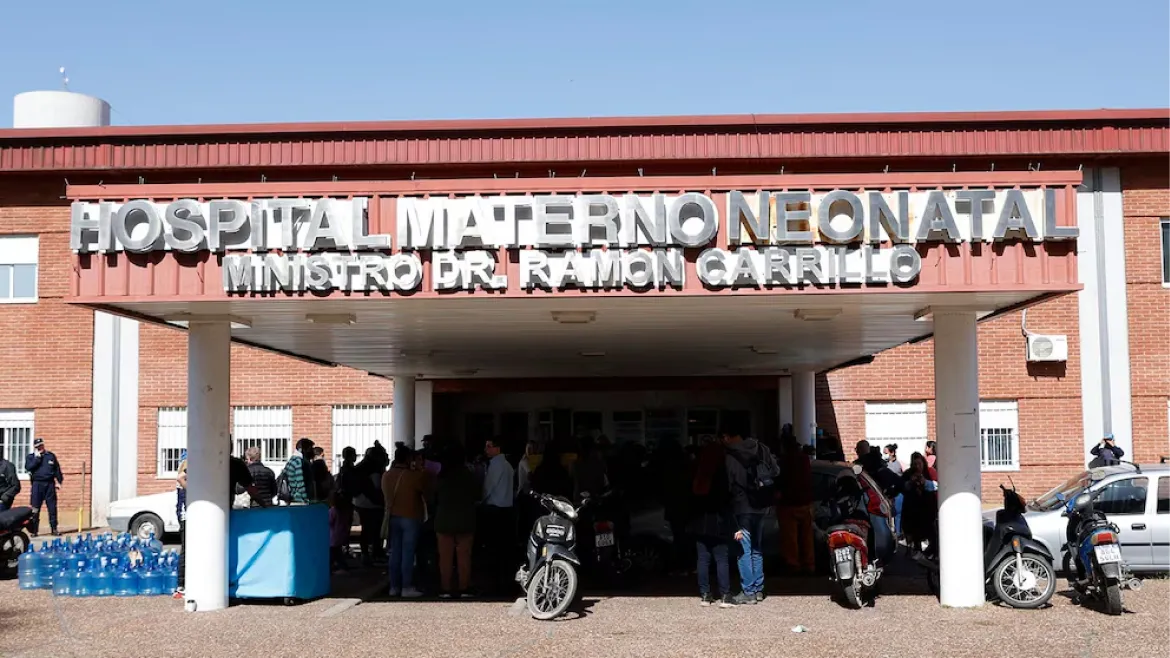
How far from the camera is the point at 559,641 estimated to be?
10547 millimetres

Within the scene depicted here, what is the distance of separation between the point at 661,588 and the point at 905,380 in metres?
A: 13.2

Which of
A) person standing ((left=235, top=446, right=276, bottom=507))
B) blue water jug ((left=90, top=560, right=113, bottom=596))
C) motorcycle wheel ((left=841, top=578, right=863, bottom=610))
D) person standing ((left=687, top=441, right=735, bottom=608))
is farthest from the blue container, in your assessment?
motorcycle wheel ((left=841, top=578, right=863, bottom=610))

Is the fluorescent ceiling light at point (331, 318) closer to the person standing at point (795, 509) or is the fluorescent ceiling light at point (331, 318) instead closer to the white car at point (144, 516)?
the person standing at point (795, 509)

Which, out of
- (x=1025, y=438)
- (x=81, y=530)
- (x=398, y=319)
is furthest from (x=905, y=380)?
(x=81, y=530)

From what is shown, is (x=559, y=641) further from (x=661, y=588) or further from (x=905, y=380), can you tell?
(x=905, y=380)

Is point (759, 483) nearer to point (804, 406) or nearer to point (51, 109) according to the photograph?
point (804, 406)

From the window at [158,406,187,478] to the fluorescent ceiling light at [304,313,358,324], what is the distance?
48.0ft

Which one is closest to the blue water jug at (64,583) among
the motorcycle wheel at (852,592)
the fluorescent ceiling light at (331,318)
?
the fluorescent ceiling light at (331,318)

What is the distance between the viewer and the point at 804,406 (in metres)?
23.7

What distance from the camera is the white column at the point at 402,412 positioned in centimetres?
2388

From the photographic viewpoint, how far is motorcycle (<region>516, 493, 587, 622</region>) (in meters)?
11.6

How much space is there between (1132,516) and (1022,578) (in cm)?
255

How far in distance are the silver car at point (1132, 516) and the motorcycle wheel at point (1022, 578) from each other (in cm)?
152

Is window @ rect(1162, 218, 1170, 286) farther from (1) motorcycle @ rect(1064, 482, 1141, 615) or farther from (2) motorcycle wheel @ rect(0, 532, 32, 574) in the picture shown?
(2) motorcycle wheel @ rect(0, 532, 32, 574)
